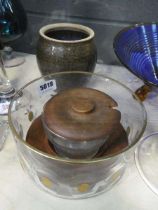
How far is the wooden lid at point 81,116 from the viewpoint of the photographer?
15.5 inches

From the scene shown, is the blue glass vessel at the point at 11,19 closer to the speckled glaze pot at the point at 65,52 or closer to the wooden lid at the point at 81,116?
the speckled glaze pot at the point at 65,52

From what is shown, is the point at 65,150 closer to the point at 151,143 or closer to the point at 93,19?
the point at 151,143

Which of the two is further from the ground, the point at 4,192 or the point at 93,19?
the point at 93,19

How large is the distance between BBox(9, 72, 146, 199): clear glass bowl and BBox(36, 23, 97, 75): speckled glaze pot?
0.02 meters

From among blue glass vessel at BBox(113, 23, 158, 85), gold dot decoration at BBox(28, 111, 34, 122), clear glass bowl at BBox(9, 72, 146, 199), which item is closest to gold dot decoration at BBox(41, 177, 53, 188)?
clear glass bowl at BBox(9, 72, 146, 199)

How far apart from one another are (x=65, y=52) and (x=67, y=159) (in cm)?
24

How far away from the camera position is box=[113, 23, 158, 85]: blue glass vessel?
56 centimetres

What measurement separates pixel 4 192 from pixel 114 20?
1.44ft

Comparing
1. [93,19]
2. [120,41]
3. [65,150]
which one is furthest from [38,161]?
[93,19]

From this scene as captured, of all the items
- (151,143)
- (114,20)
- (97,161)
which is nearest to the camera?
(97,161)

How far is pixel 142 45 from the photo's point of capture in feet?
1.94

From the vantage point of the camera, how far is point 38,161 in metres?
0.40

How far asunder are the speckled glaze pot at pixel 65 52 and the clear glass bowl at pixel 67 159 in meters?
0.02

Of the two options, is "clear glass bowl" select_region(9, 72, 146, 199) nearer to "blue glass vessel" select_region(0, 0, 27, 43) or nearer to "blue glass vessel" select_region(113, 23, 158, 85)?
"blue glass vessel" select_region(113, 23, 158, 85)
